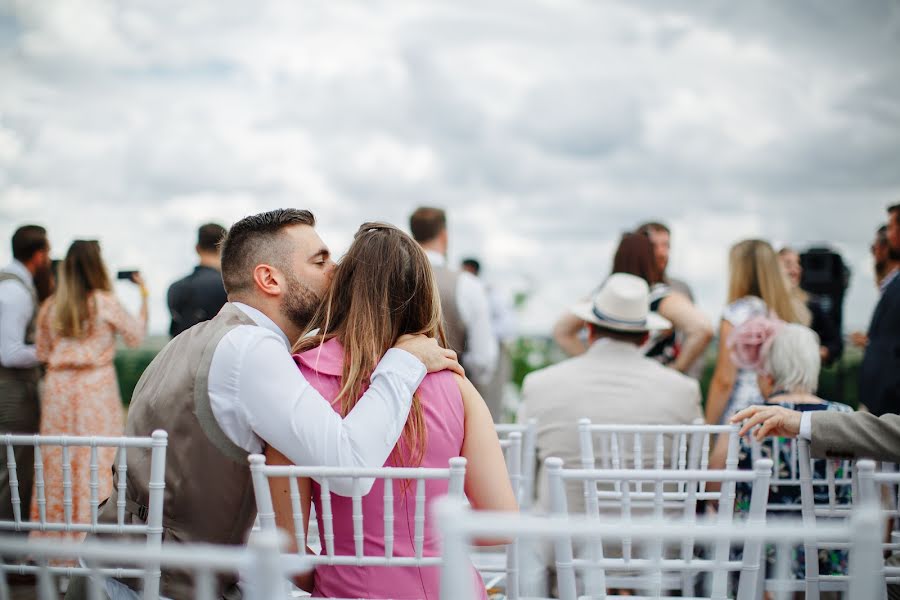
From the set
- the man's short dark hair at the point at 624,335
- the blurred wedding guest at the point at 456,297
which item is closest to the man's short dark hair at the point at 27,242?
the blurred wedding guest at the point at 456,297

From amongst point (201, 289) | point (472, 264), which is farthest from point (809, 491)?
point (472, 264)

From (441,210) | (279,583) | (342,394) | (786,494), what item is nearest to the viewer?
(279,583)

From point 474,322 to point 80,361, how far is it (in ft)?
6.98

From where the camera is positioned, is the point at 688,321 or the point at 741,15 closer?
the point at 688,321

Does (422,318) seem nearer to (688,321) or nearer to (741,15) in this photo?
(688,321)

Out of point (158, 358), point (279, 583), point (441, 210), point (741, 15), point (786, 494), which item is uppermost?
point (741, 15)

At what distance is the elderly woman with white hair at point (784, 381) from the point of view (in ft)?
8.53

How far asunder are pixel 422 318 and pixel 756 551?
86cm

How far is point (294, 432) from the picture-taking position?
1.55 metres

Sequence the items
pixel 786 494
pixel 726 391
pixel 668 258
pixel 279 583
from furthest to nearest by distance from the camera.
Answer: pixel 668 258 < pixel 726 391 < pixel 786 494 < pixel 279 583

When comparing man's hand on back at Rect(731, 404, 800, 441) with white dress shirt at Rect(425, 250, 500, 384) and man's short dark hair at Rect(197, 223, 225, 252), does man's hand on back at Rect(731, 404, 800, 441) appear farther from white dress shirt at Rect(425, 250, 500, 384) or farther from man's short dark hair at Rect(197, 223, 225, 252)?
man's short dark hair at Rect(197, 223, 225, 252)

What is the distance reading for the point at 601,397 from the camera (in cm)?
286

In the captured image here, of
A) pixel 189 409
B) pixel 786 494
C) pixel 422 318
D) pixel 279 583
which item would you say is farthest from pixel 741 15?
pixel 279 583

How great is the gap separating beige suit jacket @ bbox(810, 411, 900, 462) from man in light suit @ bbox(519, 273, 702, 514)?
93 cm
